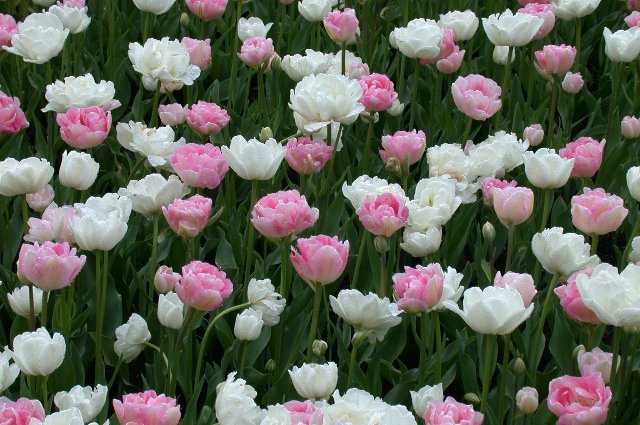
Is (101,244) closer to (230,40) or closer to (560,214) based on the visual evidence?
(560,214)

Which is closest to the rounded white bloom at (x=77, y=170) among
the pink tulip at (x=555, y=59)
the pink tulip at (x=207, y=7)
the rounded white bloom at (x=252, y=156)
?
the rounded white bloom at (x=252, y=156)

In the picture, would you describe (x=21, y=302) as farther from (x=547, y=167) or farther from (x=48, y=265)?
(x=547, y=167)

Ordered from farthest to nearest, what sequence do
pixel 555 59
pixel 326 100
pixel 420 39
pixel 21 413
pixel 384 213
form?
pixel 555 59, pixel 420 39, pixel 326 100, pixel 384 213, pixel 21 413

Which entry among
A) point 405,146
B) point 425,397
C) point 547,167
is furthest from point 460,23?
point 425,397

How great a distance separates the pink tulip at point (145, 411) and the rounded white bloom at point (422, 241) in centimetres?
79

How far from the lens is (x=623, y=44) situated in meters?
3.20

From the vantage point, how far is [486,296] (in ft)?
6.21

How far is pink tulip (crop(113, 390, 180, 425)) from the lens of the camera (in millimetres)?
1691

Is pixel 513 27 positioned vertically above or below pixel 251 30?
above

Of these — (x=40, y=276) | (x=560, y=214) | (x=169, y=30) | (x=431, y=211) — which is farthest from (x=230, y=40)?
(x=40, y=276)

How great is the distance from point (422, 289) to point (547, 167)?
0.58m

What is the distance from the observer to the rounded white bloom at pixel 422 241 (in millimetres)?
2346

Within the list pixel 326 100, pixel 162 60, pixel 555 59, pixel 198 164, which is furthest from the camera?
pixel 555 59

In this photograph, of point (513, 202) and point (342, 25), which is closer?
point (513, 202)
